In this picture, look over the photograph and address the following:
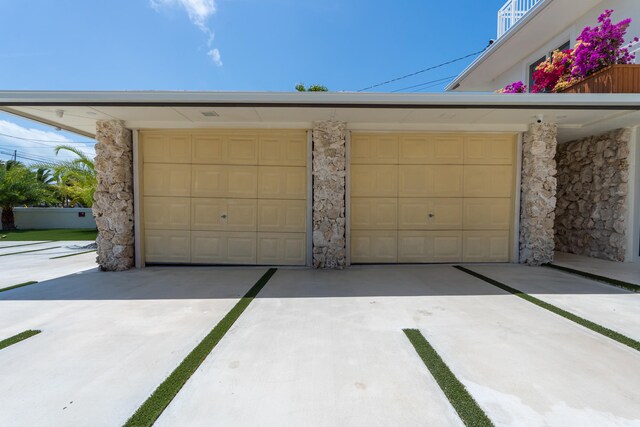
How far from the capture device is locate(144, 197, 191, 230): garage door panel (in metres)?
6.01

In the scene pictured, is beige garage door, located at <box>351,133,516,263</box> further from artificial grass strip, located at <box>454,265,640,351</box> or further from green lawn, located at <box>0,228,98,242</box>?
green lawn, located at <box>0,228,98,242</box>

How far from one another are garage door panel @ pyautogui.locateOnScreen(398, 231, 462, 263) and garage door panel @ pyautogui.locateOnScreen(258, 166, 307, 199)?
92.5 inches

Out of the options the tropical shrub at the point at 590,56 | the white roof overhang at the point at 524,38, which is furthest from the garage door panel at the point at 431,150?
the white roof overhang at the point at 524,38

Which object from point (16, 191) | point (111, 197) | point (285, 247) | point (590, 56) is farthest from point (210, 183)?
point (16, 191)

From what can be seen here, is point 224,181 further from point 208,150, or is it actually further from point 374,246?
point 374,246

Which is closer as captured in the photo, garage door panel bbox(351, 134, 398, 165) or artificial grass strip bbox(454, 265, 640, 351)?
artificial grass strip bbox(454, 265, 640, 351)

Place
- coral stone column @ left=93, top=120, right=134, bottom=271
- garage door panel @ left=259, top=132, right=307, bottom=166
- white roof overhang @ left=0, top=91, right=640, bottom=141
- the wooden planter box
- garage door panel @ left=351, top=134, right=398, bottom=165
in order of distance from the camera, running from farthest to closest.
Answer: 1. garage door panel @ left=351, top=134, right=398, bottom=165
2. garage door panel @ left=259, top=132, right=307, bottom=166
3. coral stone column @ left=93, top=120, right=134, bottom=271
4. the wooden planter box
5. white roof overhang @ left=0, top=91, right=640, bottom=141

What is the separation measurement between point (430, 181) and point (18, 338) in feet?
21.6

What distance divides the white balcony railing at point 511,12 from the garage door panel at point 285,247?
8.79 m

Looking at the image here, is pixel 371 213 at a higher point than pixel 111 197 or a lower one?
lower

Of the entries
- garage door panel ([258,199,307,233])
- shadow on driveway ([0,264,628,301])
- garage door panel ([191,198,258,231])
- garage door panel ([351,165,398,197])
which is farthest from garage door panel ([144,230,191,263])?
garage door panel ([351,165,398,197])

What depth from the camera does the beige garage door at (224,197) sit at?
5.96m

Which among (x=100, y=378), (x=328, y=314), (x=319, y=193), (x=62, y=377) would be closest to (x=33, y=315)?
(x=62, y=377)

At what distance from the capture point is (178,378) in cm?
217
